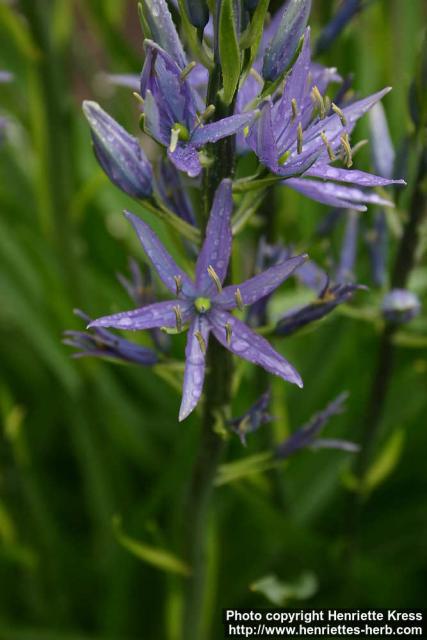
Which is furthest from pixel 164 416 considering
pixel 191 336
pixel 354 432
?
pixel 191 336

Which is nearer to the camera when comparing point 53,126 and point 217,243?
point 217,243

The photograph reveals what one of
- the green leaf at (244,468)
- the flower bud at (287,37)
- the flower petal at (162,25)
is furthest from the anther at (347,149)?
the green leaf at (244,468)

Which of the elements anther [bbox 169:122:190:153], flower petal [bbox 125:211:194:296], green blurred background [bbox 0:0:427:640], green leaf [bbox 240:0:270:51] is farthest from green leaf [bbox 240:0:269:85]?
green blurred background [bbox 0:0:427:640]

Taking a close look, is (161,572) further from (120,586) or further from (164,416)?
(164,416)

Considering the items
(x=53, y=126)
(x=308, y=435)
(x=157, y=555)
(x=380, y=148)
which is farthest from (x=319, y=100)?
(x=53, y=126)

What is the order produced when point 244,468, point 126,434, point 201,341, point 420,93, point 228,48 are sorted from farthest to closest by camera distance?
point 126,434, point 244,468, point 420,93, point 201,341, point 228,48

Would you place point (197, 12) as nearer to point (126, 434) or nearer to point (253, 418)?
point (253, 418)

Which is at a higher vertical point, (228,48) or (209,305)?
(228,48)
